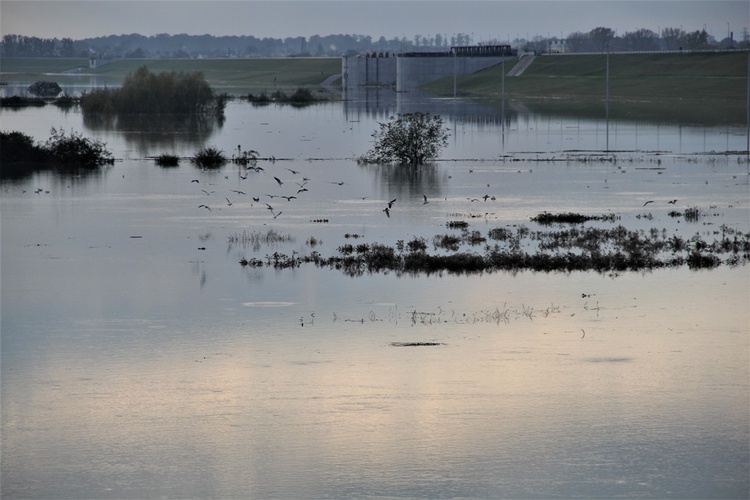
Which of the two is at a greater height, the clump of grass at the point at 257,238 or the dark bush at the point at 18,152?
the dark bush at the point at 18,152

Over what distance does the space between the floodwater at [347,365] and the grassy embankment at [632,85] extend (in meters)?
56.8

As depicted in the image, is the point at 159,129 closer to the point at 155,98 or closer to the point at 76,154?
the point at 155,98

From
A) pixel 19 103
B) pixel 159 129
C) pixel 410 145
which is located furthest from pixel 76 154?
pixel 19 103

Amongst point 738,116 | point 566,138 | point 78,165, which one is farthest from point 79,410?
point 738,116

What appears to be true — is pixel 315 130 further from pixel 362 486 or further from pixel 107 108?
pixel 362 486

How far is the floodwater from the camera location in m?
11.7

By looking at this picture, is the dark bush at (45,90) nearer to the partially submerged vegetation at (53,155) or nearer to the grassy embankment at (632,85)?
the grassy embankment at (632,85)

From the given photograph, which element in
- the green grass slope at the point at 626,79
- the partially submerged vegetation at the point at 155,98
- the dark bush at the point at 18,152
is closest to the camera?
the dark bush at the point at 18,152

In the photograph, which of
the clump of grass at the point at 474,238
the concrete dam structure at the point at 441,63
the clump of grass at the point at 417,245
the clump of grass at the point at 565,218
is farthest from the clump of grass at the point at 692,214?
the concrete dam structure at the point at 441,63

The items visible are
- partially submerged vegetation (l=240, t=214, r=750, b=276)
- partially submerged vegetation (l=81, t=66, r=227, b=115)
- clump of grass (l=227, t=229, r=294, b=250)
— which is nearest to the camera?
partially submerged vegetation (l=240, t=214, r=750, b=276)

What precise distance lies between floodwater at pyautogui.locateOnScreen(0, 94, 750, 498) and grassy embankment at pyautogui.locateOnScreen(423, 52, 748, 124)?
56.8 metres

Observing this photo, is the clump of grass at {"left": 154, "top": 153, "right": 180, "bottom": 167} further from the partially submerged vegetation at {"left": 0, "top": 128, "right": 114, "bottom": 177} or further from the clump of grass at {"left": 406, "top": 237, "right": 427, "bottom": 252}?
the clump of grass at {"left": 406, "top": 237, "right": 427, "bottom": 252}

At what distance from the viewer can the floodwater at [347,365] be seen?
11672mm

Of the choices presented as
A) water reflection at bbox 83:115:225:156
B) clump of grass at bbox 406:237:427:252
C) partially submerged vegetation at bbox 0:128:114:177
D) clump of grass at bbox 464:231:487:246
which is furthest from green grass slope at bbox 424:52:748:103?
clump of grass at bbox 406:237:427:252
